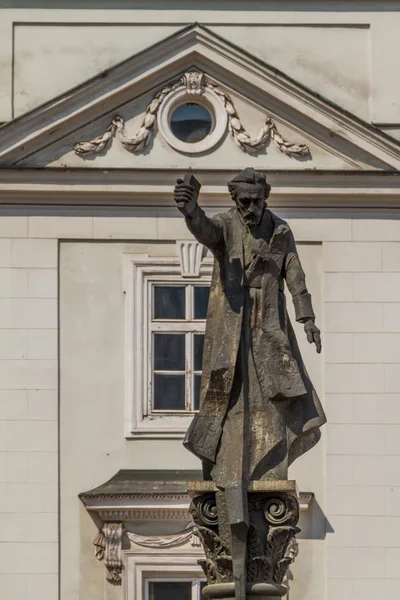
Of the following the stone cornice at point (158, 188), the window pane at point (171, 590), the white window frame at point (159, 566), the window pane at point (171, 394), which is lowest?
the window pane at point (171, 590)

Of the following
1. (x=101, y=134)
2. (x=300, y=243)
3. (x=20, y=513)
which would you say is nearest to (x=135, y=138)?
(x=101, y=134)

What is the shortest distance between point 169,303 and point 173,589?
3158mm

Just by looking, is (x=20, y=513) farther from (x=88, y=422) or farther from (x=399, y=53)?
(x=399, y=53)

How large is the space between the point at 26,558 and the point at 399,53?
7.09m

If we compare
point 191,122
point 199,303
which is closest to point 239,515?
point 199,303

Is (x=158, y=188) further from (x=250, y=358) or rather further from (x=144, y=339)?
(x=250, y=358)

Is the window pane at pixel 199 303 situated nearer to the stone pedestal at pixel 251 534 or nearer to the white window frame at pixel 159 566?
the white window frame at pixel 159 566

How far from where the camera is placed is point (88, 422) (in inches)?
1113

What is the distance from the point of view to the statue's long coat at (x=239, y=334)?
16.3m

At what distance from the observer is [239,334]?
53.7 feet

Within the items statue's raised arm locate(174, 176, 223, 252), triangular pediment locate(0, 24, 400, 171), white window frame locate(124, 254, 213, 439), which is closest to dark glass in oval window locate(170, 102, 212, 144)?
triangular pediment locate(0, 24, 400, 171)

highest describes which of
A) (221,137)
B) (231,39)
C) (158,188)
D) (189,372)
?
(231,39)

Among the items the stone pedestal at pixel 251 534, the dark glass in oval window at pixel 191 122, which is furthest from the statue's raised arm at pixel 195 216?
the dark glass in oval window at pixel 191 122

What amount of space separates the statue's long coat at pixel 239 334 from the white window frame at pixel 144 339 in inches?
450
